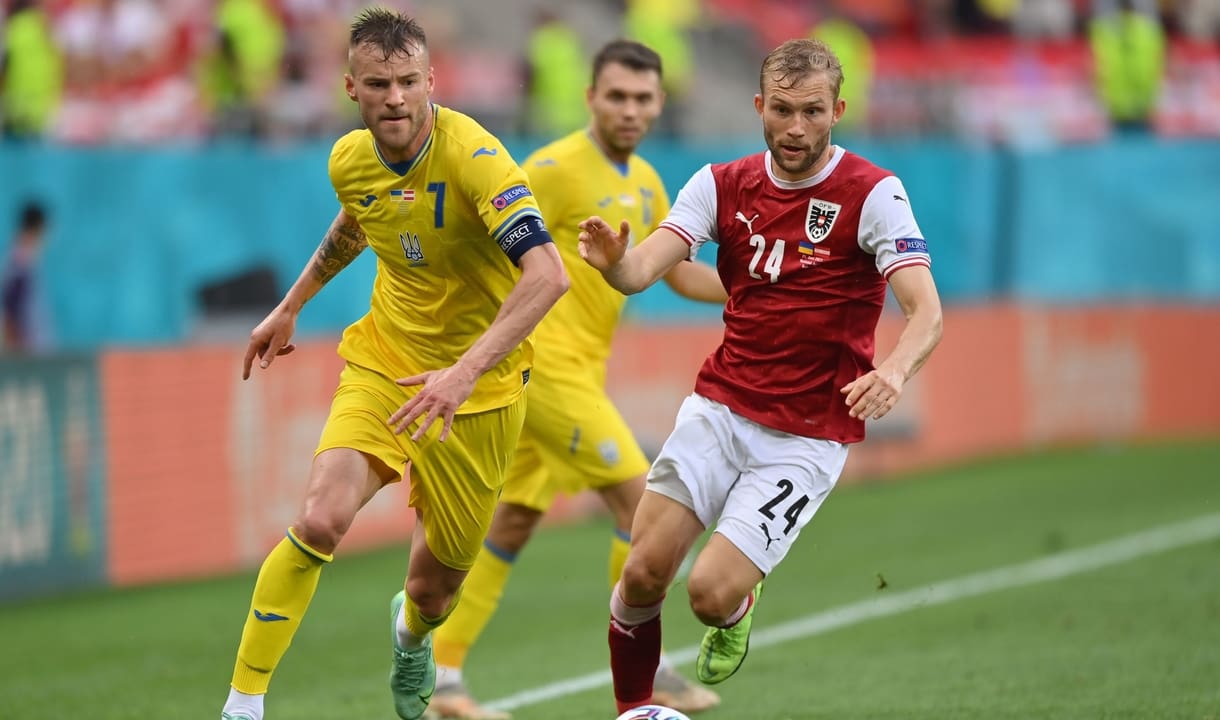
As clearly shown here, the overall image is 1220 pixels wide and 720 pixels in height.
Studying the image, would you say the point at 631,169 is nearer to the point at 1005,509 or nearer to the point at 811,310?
the point at 811,310

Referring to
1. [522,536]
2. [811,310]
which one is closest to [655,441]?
[522,536]

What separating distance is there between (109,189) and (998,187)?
10.4m

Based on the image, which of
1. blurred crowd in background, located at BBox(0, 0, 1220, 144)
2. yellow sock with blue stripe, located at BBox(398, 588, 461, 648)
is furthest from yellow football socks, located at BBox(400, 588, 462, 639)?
blurred crowd in background, located at BBox(0, 0, 1220, 144)

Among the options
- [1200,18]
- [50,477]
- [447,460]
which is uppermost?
[447,460]

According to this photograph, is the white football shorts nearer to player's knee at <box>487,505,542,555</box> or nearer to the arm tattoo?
the arm tattoo

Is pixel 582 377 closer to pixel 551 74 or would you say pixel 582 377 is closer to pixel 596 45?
pixel 551 74

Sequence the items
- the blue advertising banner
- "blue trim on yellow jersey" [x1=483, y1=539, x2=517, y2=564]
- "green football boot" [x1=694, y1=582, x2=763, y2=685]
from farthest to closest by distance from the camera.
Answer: the blue advertising banner
"blue trim on yellow jersey" [x1=483, y1=539, x2=517, y2=564]
"green football boot" [x1=694, y1=582, x2=763, y2=685]

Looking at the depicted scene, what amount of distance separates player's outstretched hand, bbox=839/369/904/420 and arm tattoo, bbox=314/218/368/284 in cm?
217

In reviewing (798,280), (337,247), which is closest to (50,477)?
(337,247)

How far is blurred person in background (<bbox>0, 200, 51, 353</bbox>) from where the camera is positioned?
1304 cm

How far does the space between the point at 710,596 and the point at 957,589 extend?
537cm

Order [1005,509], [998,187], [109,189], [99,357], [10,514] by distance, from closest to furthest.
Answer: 1. [10,514]
2. [99,357]
3. [109,189]
4. [1005,509]
5. [998,187]

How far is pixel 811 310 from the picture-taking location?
7.09 m

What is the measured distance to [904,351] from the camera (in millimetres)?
6641
